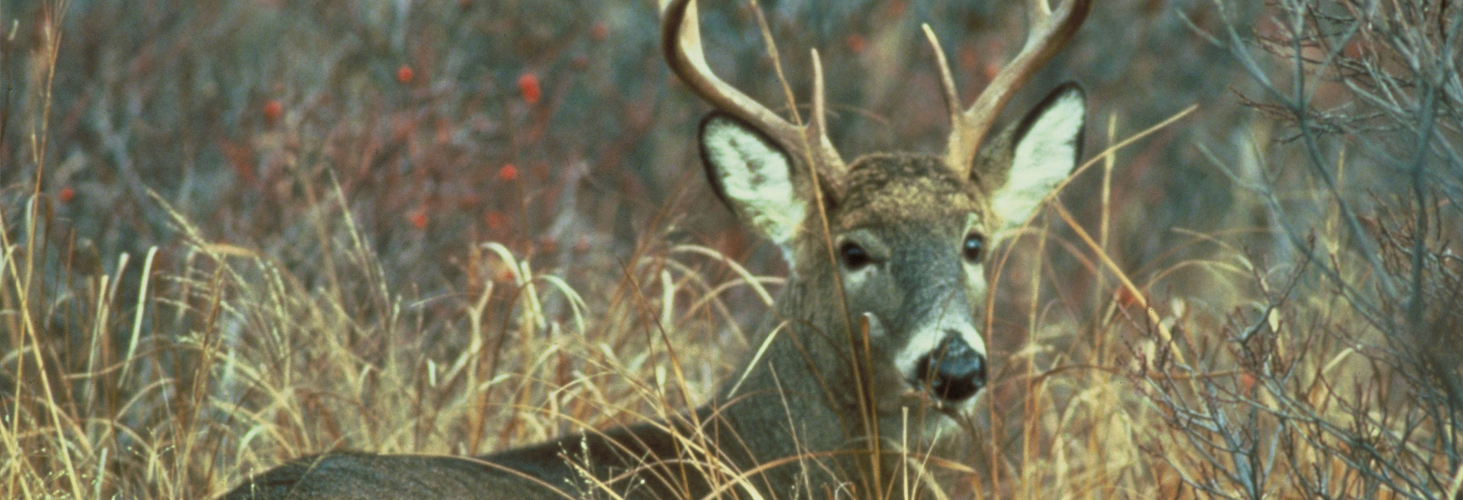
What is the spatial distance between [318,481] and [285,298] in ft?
4.08

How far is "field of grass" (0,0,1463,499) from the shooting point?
317cm

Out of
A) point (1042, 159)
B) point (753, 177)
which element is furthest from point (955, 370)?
point (1042, 159)

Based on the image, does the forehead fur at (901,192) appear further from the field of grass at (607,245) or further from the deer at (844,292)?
the field of grass at (607,245)

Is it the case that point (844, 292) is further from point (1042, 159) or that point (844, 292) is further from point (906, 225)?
point (1042, 159)

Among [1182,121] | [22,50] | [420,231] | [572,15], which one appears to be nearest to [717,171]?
[420,231]

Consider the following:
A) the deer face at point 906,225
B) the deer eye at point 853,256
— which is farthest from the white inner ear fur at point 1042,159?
the deer eye at point 853,256

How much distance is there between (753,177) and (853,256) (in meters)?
0.39

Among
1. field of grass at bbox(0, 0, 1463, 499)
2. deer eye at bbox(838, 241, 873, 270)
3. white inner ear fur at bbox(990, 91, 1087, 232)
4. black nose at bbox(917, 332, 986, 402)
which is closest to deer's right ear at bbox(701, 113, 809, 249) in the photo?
deer eye at bbox(838, 241, 873, 270)

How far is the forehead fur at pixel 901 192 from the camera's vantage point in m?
4.06

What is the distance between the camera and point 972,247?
417cm

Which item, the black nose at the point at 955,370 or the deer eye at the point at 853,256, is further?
the deer eye at the point at 853,256

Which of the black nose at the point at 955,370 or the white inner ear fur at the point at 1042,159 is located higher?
the white inner ear fur at the point at 1042,159

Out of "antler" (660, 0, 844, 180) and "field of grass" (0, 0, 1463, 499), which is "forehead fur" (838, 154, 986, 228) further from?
"field of grass" (0, 0, 1463, 499)

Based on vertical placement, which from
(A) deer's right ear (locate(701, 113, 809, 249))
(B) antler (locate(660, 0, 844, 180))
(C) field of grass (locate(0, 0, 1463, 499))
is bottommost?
(C) field of grass (locate(0, 0, 1463, 499))
